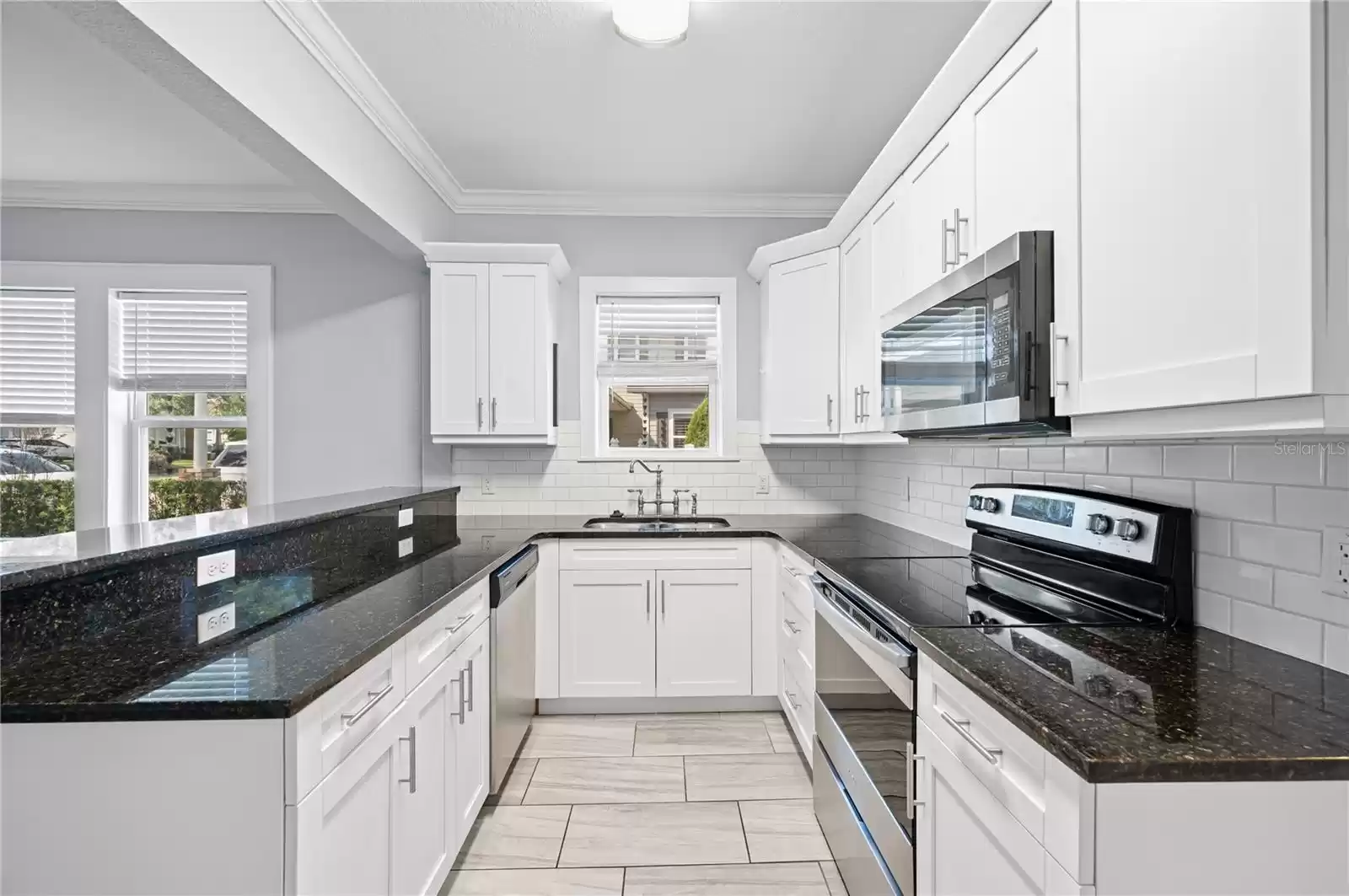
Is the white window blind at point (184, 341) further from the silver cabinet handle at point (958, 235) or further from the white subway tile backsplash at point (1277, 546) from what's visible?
the white subway tile backsplash at point (1277, 546)

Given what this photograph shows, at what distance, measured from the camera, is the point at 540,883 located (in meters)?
Result: 2.04

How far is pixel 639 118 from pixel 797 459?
1927mm

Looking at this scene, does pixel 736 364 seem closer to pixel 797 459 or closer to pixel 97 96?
pixel 797 459

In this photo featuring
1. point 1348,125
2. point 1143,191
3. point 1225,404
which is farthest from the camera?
point 1143,191

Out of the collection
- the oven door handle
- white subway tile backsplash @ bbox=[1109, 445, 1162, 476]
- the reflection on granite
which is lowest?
the oven door handle

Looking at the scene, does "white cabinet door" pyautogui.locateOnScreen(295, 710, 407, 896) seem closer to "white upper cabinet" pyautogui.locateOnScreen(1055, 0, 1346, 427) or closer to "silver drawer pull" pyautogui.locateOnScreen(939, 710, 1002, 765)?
"silver drawer pull" pyautogui.locateOnScreen(939, 710, 1002, 765)

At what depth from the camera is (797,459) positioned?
3.84m

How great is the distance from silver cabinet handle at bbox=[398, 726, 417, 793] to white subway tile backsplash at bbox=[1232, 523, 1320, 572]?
73.0 inches

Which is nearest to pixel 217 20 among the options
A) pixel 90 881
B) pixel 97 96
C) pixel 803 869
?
pixel 97 96

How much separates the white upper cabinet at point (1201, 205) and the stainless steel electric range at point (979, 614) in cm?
46

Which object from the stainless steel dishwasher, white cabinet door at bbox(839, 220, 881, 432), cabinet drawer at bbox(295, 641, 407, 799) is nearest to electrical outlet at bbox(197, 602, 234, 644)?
cabinet drawer at bbox(295, 641, 407, 799)

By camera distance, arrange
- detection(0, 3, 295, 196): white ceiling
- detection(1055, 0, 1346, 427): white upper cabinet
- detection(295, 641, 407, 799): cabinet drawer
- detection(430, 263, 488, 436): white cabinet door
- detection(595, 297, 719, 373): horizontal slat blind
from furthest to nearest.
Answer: detection(595, 297, 719, 373): horizontal slat blind
detection(430, 263, 488, 436): white cabinet door
detection(0, 3, 295, 196): white ceiling
detection(295, 641, 407, 799): cabinet drawer
detection(1055, 0, 1346, 427): white upper cabinet

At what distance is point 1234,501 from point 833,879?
150 cm

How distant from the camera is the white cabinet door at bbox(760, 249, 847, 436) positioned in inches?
124
